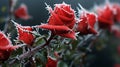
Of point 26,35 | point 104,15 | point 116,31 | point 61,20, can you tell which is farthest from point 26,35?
point 116,31

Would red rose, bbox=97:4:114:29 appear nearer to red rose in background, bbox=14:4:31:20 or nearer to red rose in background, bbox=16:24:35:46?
red rose in background, bbox=14:4:31:20

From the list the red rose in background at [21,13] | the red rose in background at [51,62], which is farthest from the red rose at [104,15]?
the red rose in background at [51,62]

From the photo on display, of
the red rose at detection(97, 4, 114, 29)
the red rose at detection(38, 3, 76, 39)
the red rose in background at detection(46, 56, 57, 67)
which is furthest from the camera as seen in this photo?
the red rose at detection(97, 4, 114, 29)

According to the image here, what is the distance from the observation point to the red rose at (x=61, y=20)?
1.02 m

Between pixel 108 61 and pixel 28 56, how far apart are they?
5.90 ft

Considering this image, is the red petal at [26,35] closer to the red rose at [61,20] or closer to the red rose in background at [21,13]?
the red rose at [61,20]

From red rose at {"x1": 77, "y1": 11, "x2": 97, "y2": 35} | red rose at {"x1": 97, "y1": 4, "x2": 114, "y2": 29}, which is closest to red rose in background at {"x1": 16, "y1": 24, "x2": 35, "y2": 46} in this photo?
red rose at {"x1": 77, "y1": 11, "x2": 97, "y2": 35}

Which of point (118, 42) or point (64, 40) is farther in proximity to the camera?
point (118, 42)

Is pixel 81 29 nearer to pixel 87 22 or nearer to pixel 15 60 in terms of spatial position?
pixel 87 22

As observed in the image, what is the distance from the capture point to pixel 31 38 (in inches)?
43.8

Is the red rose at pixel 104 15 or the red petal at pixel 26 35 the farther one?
the red rose at pixel 104 15

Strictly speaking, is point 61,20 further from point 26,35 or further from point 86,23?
point 86,23

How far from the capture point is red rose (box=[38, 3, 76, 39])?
1.02 m

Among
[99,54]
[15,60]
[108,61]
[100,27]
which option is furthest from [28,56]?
[108,61]
